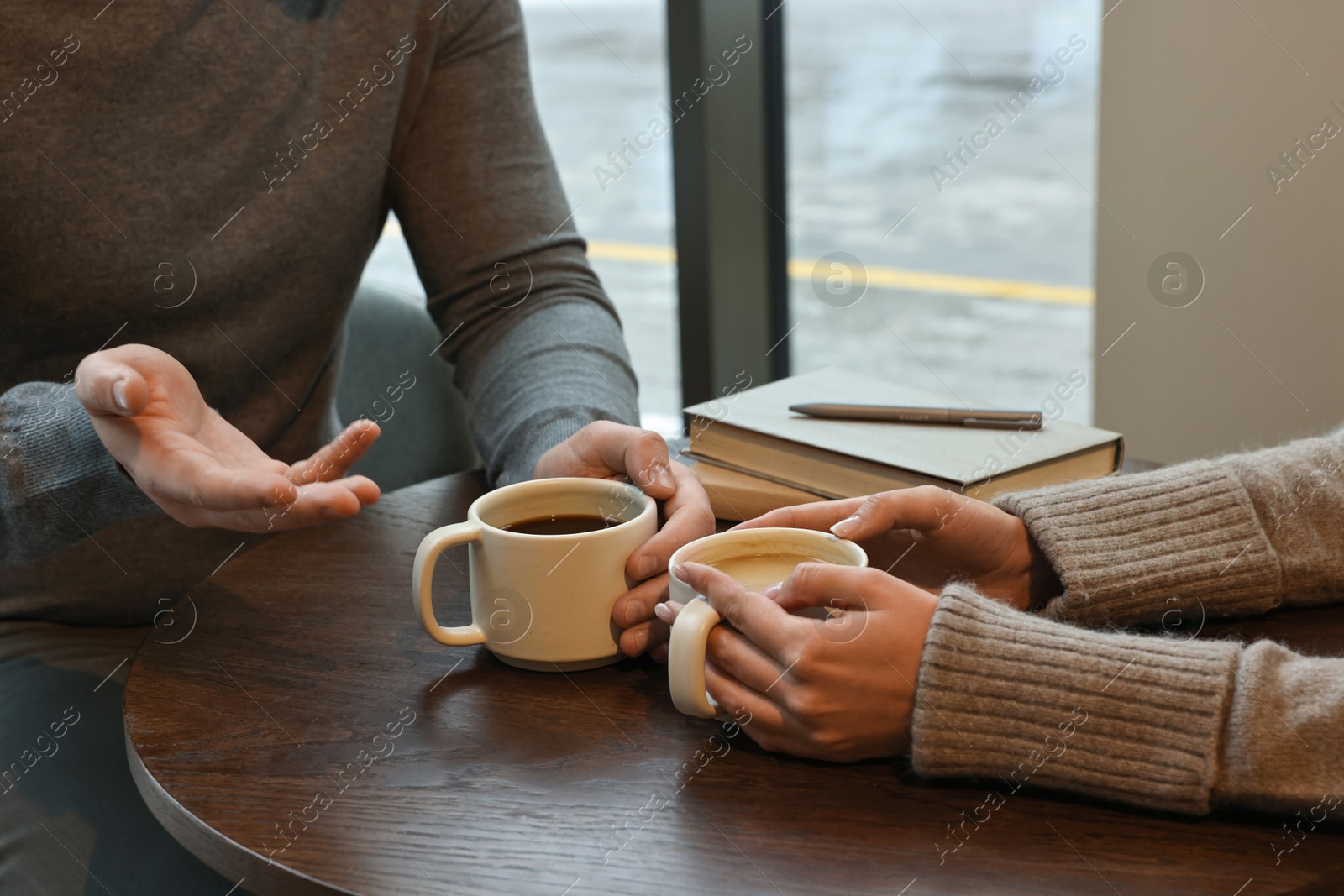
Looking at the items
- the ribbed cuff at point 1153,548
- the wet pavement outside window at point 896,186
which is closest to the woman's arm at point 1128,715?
the ribbed cuff at point 1153,548

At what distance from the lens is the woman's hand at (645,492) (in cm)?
71

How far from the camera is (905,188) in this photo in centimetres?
492

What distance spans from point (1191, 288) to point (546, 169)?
0.93 m

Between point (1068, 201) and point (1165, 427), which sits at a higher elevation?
point (1068, 201)

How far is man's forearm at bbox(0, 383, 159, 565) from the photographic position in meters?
0.89

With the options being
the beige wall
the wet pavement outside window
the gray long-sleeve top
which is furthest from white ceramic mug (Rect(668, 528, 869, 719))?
the wet pavement outside window

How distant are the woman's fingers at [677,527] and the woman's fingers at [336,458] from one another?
196 mm

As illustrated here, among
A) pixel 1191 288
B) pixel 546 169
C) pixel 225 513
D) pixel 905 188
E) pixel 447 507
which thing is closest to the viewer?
pixel 225 513

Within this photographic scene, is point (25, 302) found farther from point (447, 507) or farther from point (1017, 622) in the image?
point (1017, 622)

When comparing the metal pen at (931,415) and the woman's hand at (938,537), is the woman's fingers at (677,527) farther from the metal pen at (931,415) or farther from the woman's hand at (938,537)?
the metal pen at (931,415)

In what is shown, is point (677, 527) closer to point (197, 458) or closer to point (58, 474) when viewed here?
point (197, 458)

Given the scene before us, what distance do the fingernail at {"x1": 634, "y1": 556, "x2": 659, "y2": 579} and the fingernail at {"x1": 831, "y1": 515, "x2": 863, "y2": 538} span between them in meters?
0.11

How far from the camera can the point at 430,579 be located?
718 mm

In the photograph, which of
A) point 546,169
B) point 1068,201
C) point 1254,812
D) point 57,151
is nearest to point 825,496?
point 1254,812
